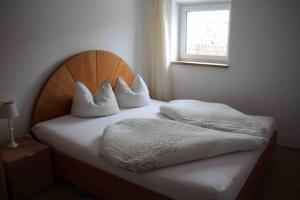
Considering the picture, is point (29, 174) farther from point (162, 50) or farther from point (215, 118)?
point (162, 50)

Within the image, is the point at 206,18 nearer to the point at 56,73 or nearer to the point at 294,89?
the point at 294,89

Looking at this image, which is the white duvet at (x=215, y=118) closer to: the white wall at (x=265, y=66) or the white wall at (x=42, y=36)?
the white wall at (x=265, y=66)

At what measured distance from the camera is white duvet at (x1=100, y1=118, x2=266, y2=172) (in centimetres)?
168

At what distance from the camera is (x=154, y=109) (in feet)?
9.52

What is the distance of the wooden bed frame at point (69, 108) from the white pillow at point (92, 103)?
0.14 meters

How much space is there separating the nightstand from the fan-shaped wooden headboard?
15.0 inches

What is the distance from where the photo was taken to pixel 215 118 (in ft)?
7.65

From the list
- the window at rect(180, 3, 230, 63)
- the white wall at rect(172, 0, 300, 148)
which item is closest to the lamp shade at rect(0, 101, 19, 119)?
the white wall at rect(172, 0, 300, 148)

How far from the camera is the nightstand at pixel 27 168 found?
1956 mm

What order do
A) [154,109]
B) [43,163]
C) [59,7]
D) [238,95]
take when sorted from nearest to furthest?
[43,163]
[59,7]
[154,109]
[238,95]

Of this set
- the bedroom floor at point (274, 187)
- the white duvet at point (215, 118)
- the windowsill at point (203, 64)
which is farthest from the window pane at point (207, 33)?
the bedroom floor at point (274, 187)

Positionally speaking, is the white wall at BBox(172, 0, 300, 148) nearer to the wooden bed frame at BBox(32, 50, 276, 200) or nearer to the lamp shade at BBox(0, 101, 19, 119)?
the wooden bed frame at BBox(32, 50, 276, 200)

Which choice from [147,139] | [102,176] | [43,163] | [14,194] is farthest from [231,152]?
[14,194]

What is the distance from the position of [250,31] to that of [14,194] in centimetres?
288
